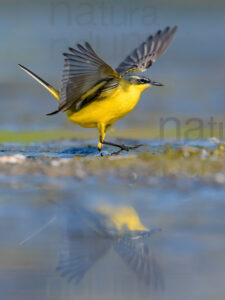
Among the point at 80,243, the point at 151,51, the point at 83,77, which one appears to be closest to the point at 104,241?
the point at 80,243

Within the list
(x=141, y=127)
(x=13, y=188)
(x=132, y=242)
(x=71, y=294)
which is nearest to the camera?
(x=71, y=294)

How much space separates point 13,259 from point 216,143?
5027mm

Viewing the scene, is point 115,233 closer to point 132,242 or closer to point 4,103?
point 132,242

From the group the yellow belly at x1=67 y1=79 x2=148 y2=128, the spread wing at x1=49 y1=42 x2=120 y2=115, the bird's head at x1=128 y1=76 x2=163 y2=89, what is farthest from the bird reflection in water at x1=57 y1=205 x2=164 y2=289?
the bird's head at x1=128 y1=76 x2=163 y2=89

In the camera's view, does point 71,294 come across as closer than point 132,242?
Yes

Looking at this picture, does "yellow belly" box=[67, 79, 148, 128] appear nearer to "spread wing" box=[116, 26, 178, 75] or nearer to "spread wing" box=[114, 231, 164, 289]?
"spread wing" box=[116, 26, 178, 75]

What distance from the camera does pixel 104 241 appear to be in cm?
403

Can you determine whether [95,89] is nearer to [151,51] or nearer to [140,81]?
[140,81]

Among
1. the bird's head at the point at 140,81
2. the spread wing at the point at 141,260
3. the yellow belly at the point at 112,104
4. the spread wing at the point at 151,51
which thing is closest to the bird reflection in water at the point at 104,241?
the spread wing at the point at 141,260

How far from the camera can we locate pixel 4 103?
1300 cm

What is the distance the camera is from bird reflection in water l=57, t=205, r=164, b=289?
140 inches

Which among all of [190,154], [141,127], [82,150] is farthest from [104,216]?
[141,127]

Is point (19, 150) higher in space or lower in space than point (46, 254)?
lower

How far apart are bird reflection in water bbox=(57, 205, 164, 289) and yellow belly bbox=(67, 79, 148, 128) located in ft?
7.96
